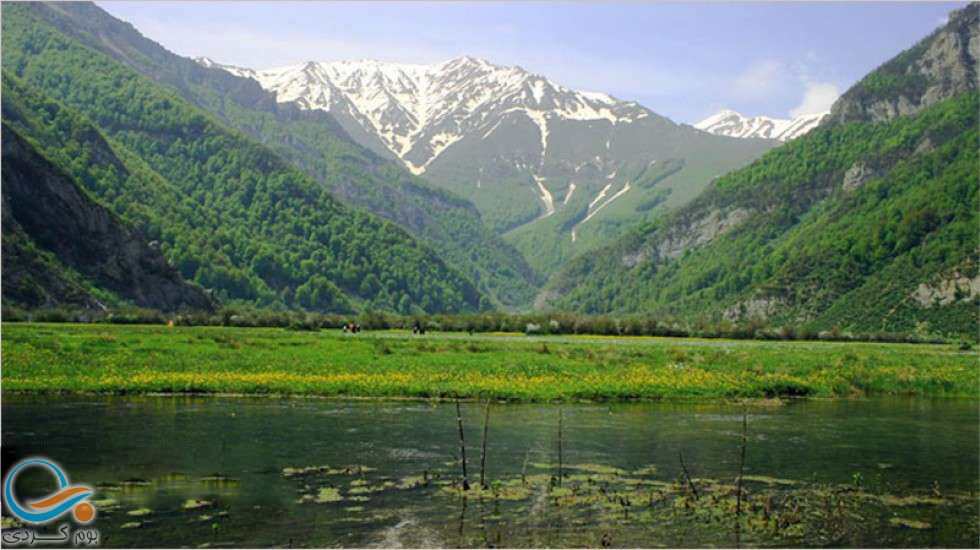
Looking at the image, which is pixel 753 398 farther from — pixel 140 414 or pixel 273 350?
pixel 140 414

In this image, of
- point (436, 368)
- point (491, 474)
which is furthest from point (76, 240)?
point (491, 474)

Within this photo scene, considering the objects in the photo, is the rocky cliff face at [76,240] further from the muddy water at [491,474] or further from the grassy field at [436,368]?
the muddy water at [491,474]

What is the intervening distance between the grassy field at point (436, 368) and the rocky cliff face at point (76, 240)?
54186 millimetres

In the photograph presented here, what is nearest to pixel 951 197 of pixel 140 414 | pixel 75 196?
pixel 75 196

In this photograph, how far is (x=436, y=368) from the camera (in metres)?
73.8

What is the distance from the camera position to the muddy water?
105ft

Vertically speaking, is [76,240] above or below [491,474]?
above

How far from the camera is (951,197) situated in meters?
174

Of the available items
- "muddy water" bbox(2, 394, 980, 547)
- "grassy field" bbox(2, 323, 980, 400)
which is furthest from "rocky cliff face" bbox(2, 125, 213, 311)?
"muddy water" bbox(2, 394, 980, 547)

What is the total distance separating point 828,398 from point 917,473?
31109mm

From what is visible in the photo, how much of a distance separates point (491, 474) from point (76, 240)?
123 meters

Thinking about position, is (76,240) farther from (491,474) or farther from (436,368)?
(491,474)

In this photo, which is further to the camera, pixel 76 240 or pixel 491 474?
pixel 76 240

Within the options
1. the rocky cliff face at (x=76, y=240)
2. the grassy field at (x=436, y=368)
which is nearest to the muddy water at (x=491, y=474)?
the grassy field at (x=436, y=368)
